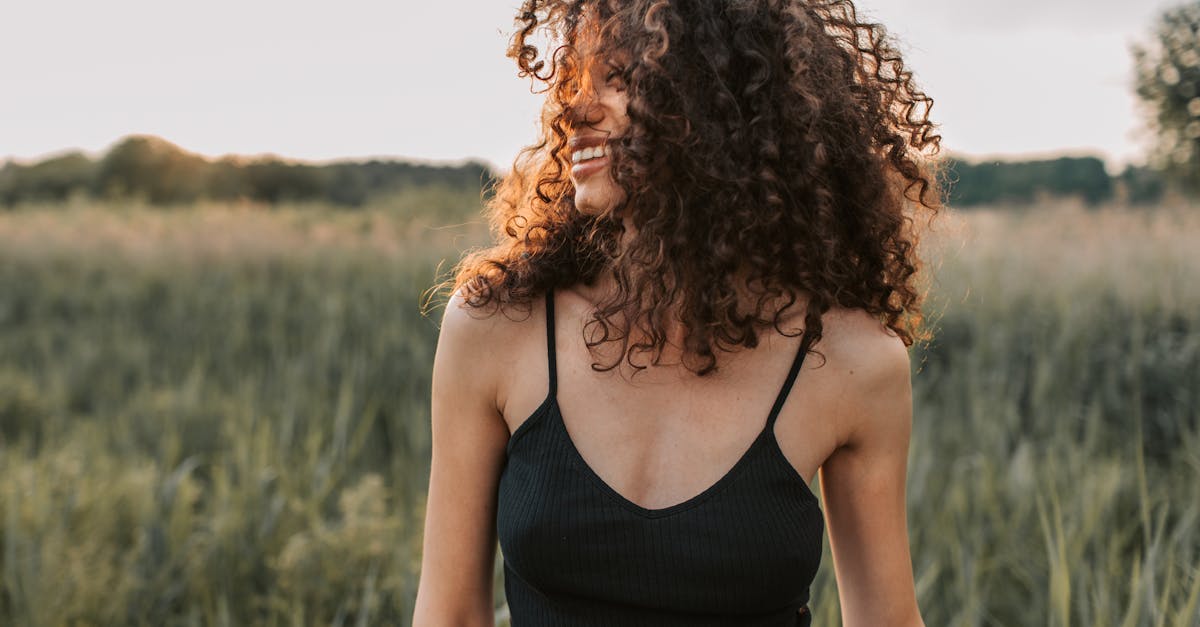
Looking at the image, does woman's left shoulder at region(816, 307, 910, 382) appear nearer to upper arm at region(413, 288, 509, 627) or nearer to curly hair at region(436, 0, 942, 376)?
curly hair at region(436, 0, 942, 376)

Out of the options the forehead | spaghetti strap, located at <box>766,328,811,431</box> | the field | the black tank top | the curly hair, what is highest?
the forehead

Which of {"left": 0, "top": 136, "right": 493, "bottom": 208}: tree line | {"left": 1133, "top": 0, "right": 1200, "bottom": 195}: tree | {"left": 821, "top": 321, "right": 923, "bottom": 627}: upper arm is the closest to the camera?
{"left": 821, "top": 321, "right": 923, "bottom": 627}: upper arm

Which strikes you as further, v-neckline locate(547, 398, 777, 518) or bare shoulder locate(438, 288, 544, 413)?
bare shoulder locate(438, 288, 544, 413)

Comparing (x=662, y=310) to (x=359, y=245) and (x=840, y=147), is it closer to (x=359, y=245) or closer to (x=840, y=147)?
(x=840, y=147)

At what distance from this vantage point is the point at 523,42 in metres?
1.42

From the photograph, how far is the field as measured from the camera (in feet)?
7.98

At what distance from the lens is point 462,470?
51.4 inches

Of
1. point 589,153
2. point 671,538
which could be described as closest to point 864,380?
point 671,538

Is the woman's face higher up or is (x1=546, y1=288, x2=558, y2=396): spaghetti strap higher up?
the woman's face

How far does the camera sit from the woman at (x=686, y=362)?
118 cm

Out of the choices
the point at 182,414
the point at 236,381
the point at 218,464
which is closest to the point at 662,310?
the point at 218,464

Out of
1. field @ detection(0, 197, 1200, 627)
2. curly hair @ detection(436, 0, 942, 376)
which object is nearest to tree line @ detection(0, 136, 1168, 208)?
field @ detection(0, 197, 1200, 627)

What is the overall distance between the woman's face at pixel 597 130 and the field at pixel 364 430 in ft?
1.95

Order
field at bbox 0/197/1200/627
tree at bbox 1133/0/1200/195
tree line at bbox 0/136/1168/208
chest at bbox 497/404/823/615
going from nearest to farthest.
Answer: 1. chest at bbox 497/404/823/615
2. field at bbox 0/197/1200/627
3. tree at bbox 1133/0/1200/195
4. tree line at bbox 0/136/1168/208
